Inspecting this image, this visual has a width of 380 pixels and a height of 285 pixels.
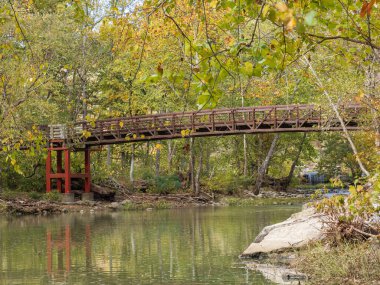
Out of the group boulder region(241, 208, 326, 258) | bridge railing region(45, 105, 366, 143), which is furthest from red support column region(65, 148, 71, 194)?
boulder region(241, 208, 326, 258)

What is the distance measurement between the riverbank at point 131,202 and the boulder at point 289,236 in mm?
18839

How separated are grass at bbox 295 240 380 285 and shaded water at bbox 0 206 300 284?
38.3 inches

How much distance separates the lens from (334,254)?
1179 cm

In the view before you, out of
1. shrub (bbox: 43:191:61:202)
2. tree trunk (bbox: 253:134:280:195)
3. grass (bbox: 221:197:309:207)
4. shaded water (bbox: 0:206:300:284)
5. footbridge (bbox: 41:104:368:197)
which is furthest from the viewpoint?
tree trunk (bbox: 253:134:280:195)

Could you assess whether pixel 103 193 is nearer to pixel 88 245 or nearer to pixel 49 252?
pixel 88 245

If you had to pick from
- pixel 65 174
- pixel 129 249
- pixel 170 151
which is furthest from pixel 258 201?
pixel 129 249

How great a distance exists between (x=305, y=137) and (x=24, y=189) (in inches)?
807

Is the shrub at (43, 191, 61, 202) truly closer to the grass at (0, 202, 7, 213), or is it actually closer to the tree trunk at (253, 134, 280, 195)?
the grass at (0, 202, 7, 213)

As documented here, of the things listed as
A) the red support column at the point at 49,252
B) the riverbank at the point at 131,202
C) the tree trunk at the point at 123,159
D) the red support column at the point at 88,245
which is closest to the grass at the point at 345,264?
the red support column at the point at 88,245

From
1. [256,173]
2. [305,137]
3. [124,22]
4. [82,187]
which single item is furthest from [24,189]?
[124,22]

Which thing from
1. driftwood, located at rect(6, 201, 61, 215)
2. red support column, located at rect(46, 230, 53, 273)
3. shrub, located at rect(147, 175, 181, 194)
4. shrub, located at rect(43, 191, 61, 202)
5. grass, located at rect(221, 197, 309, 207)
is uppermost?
shrub, located at rect(147, 175, 181, 194)

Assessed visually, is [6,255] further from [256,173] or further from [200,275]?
[256,173]

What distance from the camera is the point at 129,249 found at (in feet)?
56.5

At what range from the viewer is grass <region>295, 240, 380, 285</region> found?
10.6 m
